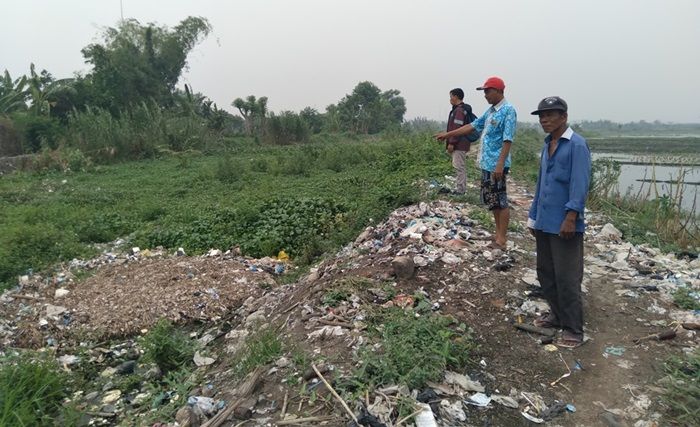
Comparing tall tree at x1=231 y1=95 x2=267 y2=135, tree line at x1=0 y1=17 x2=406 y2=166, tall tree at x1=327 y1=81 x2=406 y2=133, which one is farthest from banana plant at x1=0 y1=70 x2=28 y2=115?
tall tree at x1=327 y1=81 x2=406 y2=133

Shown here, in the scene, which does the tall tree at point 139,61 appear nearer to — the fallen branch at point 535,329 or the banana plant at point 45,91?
the banana plant at point 45,91

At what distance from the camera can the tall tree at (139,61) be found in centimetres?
2417

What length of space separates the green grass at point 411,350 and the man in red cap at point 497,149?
162 cm

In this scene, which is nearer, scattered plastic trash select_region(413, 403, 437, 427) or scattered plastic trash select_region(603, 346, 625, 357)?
scattered plastic trash select_region(413, 403, 437, 427)

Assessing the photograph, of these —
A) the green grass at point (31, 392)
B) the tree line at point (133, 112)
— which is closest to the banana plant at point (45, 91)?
the tree line at point (133, 112)

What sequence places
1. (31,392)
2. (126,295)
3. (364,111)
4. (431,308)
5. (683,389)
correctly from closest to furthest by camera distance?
(683,389)
(31,392)
(431,308)
(126,295)
(364,111)

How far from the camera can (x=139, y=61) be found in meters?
25.4

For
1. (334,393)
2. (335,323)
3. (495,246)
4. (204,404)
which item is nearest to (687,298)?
(495,246)

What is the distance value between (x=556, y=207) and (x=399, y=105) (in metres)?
42.5

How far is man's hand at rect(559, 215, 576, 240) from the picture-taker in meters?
2.99

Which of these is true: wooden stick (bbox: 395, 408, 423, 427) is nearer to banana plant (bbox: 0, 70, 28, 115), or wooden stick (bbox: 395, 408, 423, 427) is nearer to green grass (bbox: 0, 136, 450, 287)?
green grass (bbox: 0, 136, 450, 287)

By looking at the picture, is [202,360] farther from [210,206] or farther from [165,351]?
[210,206]

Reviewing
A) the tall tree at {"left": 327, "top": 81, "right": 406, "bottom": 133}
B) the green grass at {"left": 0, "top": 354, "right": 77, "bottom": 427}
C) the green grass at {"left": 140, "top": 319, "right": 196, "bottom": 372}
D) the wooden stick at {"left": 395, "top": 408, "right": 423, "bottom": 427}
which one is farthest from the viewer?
the tall tree at {"left": 327, "top": 81, "right": 406, "bottom": 133}

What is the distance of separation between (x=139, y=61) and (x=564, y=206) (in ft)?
88.0
